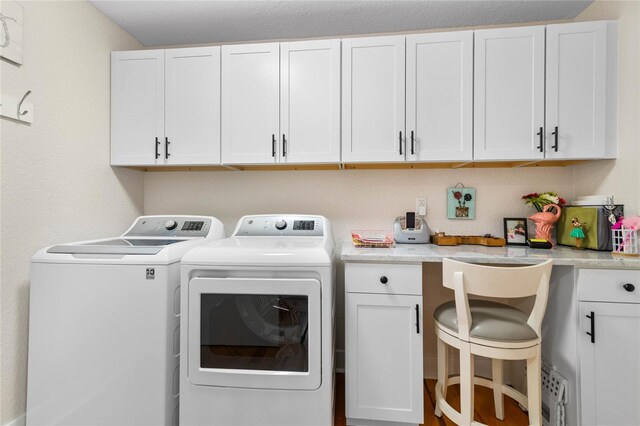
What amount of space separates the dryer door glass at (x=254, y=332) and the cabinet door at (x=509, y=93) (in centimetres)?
145

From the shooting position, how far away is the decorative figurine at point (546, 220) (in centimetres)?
182

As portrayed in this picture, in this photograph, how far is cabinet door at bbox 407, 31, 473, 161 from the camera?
68.4 inches

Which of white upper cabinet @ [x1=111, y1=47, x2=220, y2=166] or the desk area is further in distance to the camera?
white upper cabinet @ [x1=111, y1=47, x2=220, y2=166]

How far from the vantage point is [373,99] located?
5.89 ft

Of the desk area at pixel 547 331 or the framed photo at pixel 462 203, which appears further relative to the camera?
the framed photo at pixel 462 203

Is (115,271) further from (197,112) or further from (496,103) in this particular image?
(496,103)

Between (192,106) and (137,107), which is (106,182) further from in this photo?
(192,106)

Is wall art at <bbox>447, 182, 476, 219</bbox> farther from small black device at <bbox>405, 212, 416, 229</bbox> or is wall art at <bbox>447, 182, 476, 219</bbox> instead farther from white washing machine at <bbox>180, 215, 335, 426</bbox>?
white washing machine at <bbox>180, 215, 335, 426</bbox>

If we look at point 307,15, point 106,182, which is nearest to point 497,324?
point 307,15

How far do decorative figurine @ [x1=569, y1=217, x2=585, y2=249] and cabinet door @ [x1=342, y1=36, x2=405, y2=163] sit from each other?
110 cm

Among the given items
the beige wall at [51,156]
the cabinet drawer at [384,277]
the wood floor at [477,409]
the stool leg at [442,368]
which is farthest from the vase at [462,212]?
the beige wall at [51,156]

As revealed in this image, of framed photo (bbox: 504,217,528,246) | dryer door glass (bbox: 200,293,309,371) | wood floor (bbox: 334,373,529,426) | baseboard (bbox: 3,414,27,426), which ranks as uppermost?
framed photo (bbox: 504,217,528,246)

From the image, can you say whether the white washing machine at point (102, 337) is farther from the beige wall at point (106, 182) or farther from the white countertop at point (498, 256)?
the white countertop at point (498, 256)

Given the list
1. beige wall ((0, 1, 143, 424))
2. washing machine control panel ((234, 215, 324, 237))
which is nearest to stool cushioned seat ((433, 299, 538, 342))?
washing machine control panel ((234, 215, 324, 237))
